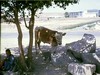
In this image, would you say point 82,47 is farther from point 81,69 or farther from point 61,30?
point 61,30

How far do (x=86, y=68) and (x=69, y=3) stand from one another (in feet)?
7.67

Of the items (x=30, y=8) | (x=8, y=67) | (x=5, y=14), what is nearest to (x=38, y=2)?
(x=30, y=8)

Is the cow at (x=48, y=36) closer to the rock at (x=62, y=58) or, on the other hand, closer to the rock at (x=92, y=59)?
the rock at (x=62, y=58)

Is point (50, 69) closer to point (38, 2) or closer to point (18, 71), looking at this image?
point (18, 71)

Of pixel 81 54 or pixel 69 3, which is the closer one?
pixel 69 3

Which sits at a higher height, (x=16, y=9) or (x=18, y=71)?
(x=16, y=9)

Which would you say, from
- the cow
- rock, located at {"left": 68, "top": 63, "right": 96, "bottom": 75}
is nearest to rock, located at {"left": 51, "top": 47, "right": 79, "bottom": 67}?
rock, located at {"left": 68, "top": 63, "right": 96, "bottom": 75}

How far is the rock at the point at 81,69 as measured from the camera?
10.6 m

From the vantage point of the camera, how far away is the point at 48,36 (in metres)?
14.2

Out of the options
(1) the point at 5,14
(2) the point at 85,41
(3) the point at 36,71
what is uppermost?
(1) the point at 5,14

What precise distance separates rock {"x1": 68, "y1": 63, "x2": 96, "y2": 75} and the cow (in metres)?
3.22

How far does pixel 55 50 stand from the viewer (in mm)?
12805

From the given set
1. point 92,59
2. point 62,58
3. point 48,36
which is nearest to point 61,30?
point 48,36

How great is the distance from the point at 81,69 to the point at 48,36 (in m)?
3.88
